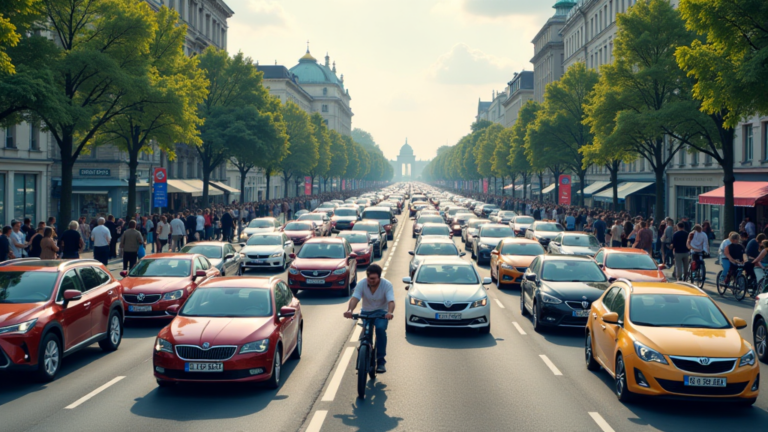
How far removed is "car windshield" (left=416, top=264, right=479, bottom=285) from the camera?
1476 cm

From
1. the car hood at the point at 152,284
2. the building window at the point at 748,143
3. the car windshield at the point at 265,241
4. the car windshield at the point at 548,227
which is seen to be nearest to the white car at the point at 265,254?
the car windshield at the point at 265,241

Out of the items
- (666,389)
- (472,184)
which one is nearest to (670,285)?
(666,389)

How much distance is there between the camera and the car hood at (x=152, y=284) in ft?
48.4

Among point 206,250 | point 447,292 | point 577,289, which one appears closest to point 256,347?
point 447,292

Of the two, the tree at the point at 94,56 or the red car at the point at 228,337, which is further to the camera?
the tree at the point at 94,56

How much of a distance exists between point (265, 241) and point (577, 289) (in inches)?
573

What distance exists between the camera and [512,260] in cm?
2111

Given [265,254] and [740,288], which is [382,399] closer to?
[740,288]

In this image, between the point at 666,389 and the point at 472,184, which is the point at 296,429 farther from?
the point at 472,184

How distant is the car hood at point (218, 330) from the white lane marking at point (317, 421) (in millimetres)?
1490

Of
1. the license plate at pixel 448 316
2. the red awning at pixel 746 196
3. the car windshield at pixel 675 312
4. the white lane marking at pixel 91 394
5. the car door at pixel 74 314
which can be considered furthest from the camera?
the red awning at pixel 746 196

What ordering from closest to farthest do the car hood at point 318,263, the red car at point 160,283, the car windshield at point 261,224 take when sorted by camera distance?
the red car at point 160,283 < the car hood at point 318,263 < the car windshield at point 261,224

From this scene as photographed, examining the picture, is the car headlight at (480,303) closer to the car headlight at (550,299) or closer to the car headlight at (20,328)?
the car headlight at (550,299)

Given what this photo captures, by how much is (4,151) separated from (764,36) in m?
31.4
